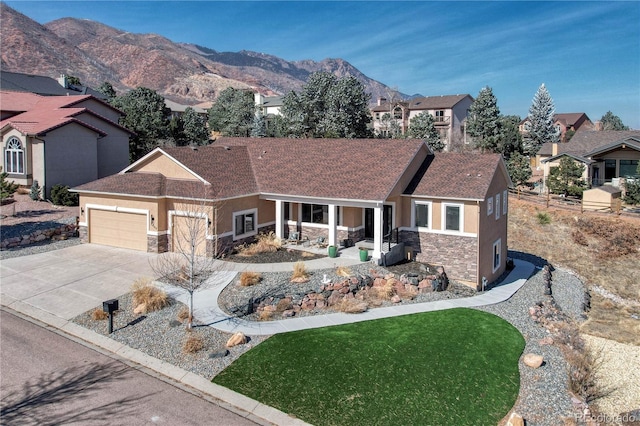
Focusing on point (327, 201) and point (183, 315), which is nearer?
point (183, 315)

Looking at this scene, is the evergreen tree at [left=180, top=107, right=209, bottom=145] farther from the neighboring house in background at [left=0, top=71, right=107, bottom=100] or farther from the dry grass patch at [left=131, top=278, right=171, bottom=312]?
the dry grass patch at [left=131, top=278, right=171, bottom=312]

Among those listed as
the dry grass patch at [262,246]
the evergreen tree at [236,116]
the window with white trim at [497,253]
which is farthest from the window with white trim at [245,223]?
the evergreen tree at [236,116]

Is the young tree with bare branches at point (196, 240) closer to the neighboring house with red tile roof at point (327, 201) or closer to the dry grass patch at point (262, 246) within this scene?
the neighboring house with red tile roof at point (327, 201)

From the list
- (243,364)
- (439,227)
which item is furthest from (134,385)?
(439,227)

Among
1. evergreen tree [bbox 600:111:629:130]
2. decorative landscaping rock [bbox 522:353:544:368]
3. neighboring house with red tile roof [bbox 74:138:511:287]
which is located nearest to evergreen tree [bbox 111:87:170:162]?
neighboring house with red tile roof [bbox 74:138:511:287]

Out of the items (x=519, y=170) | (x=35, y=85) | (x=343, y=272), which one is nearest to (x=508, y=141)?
(x=519, y=170)

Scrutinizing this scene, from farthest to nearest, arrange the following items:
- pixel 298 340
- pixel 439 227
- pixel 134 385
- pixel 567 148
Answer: pixel 567 148 < pixel 439 227 < pixel 298 340 < pixel 134 385

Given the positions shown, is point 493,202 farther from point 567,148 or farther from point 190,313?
point 567,148

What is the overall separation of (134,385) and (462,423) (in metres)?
8.38

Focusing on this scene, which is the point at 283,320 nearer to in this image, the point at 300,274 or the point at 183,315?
the point at 300,274

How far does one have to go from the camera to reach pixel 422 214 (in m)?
23.0

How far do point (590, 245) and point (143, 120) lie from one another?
42704 mm

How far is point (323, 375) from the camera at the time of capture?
12812 mm

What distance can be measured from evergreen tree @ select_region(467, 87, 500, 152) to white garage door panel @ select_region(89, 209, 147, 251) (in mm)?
42439
